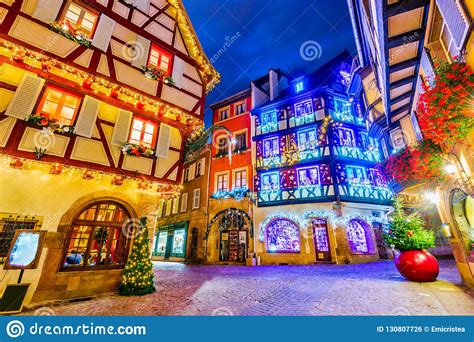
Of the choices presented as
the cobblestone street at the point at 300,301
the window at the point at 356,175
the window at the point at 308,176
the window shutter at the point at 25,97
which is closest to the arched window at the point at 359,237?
the window at the point at 356,175

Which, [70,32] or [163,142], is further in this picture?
[163,142]

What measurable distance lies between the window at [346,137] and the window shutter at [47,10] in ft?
52.5

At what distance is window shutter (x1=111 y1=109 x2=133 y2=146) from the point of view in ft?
23.0

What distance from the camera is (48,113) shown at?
20.6 feet

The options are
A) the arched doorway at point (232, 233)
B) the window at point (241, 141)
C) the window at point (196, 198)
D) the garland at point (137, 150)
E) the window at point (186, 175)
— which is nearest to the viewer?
the garland at point (137, 150)

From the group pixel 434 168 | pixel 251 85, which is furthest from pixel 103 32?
pixel 251 85

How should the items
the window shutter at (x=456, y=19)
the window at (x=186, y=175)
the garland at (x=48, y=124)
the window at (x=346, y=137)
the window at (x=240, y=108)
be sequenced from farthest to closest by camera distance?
the window at (x=186, y=175) → the window at (x=240, y=108) → the window at (x=346, y=137) → the garland at (x=48, y=124) → the window shutter at (x=456, y=19)

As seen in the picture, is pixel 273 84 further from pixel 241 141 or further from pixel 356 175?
pixel 356 175

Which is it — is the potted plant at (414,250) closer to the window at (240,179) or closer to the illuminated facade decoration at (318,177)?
the illuminated facade decoration at (318,177)

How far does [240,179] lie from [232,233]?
173 inches

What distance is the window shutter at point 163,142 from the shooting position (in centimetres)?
779

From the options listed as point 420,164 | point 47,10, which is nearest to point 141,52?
point 47,10

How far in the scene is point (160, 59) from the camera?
872cm
